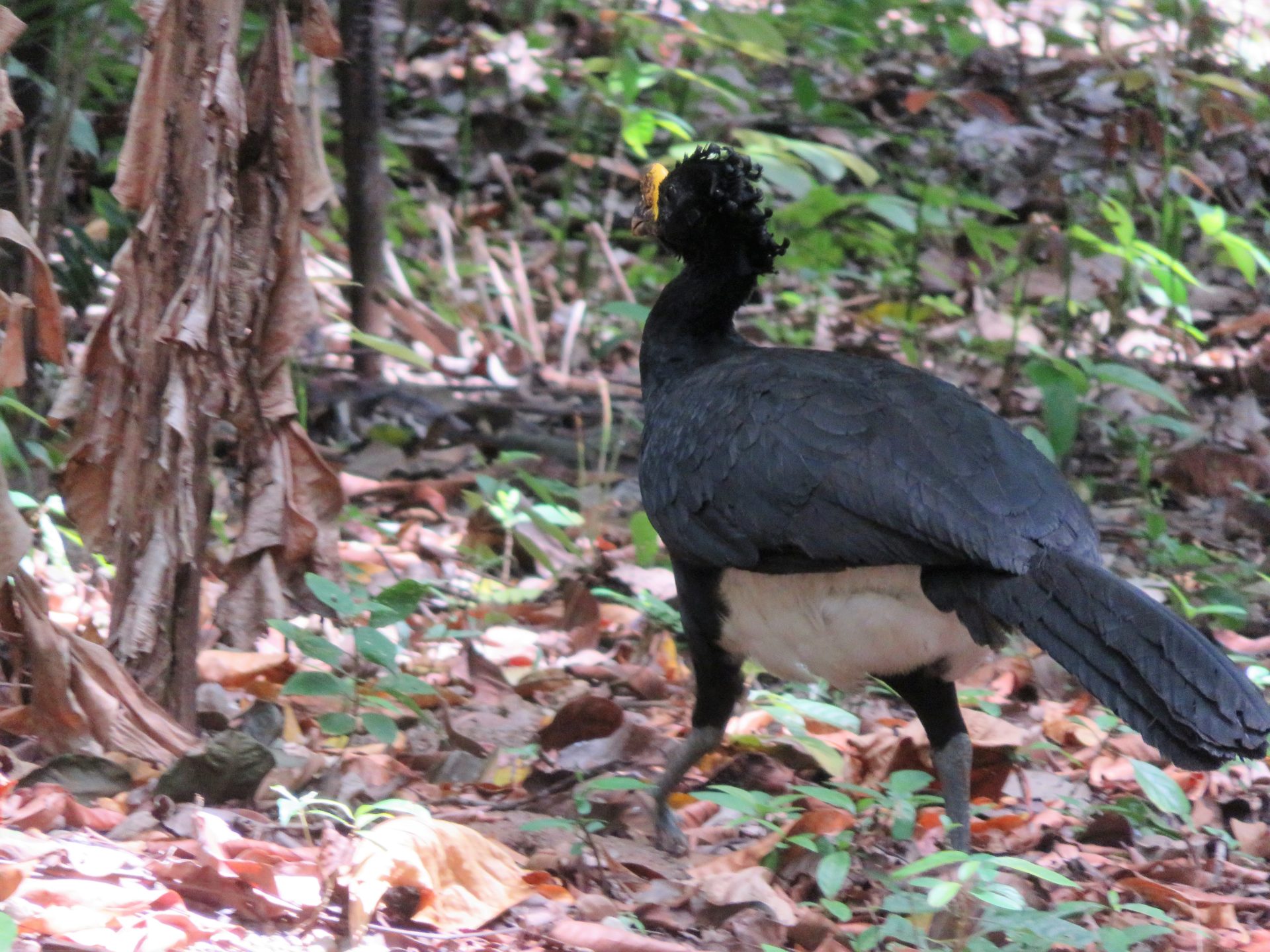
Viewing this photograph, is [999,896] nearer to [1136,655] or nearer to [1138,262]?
[1136,655]

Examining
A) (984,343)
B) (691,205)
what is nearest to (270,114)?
(691,205)

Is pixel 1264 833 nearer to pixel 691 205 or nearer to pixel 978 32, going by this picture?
pixel 691 205

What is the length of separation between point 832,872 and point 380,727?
109 cm

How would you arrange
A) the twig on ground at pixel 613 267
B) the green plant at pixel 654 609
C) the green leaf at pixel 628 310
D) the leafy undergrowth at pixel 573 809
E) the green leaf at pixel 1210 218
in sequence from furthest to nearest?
the twig on ground at pixel 613 267 < the green leaf at pixel 1210 218 < the green leaf at pixel 628 310 < the green plant at pixel 654 609 < the leafy undergrowth at pixel 573 809

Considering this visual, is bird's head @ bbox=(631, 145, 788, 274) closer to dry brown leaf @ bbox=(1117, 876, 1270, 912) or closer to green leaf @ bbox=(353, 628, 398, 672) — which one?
green leaf @ bbox=(353, 628, 398, 672)

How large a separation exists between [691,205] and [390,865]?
7.11 ft

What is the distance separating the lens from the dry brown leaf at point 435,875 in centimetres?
251

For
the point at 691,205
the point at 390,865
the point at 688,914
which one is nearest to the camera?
the point at 390,865

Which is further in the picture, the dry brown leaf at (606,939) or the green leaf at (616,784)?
the green leaf at (616,784)

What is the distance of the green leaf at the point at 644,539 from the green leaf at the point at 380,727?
5.80 ft

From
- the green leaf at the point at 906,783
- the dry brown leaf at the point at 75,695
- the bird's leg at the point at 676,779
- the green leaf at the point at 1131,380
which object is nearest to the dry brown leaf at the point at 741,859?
the bird's leg at the point at 676,779

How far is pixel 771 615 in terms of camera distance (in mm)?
3547

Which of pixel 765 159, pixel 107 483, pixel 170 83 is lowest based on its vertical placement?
pixel 107 483

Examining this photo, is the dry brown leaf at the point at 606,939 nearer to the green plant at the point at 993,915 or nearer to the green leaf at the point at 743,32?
the green plant at the point at 993,915
